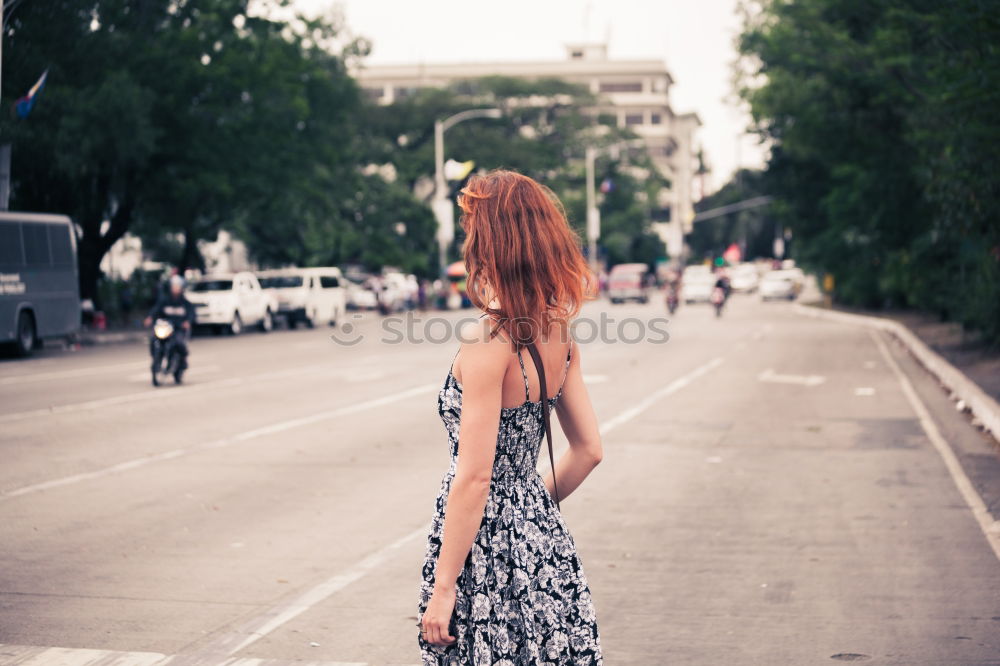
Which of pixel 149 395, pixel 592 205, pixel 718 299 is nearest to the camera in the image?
pixel 149 395

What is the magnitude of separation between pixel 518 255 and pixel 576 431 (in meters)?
0.57

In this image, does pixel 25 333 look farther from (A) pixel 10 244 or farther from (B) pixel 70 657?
(B) pixel 70 657

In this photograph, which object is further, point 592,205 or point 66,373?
point 592,205

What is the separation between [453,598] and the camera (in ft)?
10.2

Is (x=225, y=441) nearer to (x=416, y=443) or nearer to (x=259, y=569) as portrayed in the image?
(x=416, y=443)

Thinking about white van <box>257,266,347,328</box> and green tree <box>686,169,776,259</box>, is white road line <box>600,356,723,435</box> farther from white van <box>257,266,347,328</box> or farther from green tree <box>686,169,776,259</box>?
green tree <box>686,169,776,259</box>

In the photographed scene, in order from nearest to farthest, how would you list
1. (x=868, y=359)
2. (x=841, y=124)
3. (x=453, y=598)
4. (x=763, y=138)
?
1. (x=453, y=598)
2. (x=868, y=359)
3. (x=841, y=124)
4. (x=763, y=138)

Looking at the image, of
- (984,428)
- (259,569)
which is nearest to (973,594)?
(259,569)

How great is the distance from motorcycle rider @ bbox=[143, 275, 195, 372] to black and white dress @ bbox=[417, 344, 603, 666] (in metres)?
17.1

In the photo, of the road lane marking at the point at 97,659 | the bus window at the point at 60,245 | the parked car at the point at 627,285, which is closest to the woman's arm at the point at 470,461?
the road lane marking at the point at 97,659

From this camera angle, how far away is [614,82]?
451ft

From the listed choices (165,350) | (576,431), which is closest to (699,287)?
(165,350)

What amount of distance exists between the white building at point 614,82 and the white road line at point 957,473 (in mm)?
109108

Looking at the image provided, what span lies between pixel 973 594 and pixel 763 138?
1572 inches
